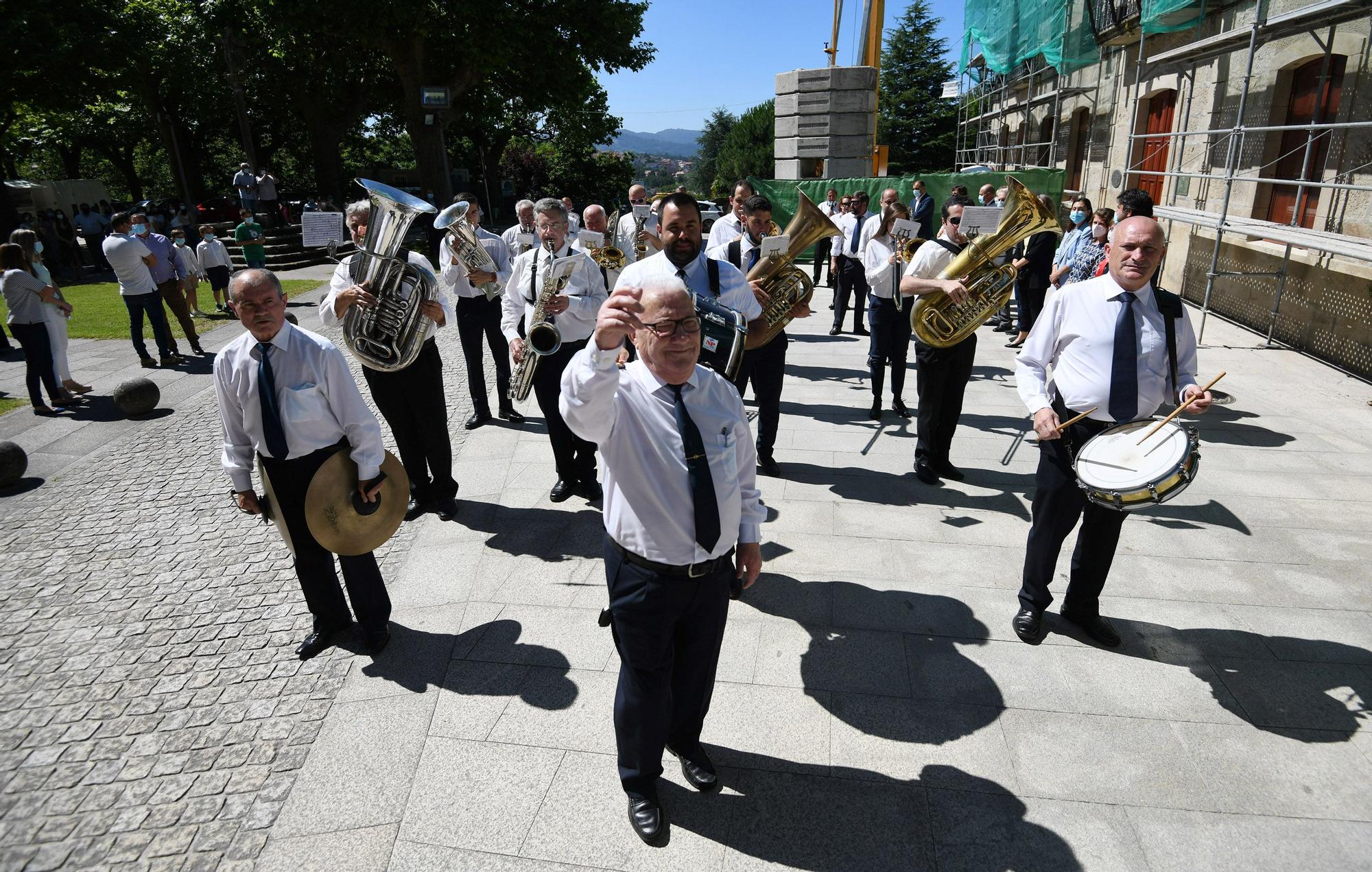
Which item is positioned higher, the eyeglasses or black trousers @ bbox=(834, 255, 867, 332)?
the eyeglasses

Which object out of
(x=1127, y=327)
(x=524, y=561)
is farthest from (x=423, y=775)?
(x=1127, y=327)

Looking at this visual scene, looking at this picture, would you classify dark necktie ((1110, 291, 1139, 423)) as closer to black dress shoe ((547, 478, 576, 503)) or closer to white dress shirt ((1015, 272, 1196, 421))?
white dress shirt ((1015, 272, 1196, 421))

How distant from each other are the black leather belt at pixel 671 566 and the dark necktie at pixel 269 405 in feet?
6.27

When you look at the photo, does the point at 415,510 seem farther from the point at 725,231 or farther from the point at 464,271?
the point at 725,231

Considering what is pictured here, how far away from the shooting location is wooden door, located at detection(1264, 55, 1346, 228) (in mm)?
8938

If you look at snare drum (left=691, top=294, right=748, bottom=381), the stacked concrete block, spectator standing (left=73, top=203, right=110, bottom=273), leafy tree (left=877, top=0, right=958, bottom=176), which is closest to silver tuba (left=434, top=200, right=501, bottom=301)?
snare drum (left=691, top=294, right=748, bottom=381)

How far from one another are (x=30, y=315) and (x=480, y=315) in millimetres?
5063

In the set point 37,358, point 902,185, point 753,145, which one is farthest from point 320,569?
point 753,145

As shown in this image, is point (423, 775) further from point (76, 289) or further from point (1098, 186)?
point (76, 289)

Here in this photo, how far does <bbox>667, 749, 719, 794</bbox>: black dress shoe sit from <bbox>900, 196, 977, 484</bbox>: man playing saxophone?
3584 millimetres

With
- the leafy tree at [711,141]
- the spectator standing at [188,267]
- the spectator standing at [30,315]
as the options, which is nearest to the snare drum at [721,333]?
the spectator standing at [30,315]

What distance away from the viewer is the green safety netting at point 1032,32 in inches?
586

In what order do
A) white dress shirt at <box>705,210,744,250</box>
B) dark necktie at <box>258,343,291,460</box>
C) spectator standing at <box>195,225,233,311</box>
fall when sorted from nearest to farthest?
1. dark necktie at <box>258,343,291,460</box>
2. white dress shirt at <box>705,210,744,250</box>
3. spectator standing at <box>195,225,233,311</box>

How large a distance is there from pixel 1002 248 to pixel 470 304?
4806 millimetres
